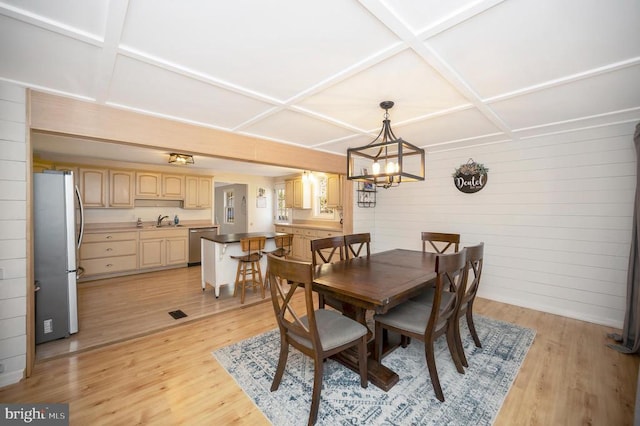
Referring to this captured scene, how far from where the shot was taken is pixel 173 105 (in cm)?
243

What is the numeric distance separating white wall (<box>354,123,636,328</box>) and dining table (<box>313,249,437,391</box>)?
5.57ft

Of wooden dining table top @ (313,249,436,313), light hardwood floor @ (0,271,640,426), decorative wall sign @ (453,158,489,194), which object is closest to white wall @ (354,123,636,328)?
decorative wall sign @ (453,158,489,194)

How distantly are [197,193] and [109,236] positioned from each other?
1917mm

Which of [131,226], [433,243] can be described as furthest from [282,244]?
[131,226]

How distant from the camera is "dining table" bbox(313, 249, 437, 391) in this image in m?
1.89

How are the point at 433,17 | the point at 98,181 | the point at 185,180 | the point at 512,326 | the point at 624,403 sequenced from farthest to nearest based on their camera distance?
1. the point at 185,180
2. the point at 98,181
3. the point at 512,326
4. the point at 624,403
5. the point at 433,17

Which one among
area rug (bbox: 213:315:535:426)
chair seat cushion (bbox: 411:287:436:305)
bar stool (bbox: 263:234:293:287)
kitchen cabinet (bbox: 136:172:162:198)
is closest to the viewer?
area rug (bbox: 213:315:535:426)

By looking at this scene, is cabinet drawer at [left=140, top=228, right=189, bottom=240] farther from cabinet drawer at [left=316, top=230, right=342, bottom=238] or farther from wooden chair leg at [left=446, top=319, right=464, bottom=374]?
wooden chair leg at [left=446, top=319, right=464, bottom=374]

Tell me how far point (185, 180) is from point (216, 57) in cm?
508

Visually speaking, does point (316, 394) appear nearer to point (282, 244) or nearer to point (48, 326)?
point (282, 244)

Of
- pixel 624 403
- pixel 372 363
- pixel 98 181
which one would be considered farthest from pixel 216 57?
pixel 98 181

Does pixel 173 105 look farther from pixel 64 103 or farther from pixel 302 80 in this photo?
pixel 302 80

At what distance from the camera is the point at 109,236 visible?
196 inches

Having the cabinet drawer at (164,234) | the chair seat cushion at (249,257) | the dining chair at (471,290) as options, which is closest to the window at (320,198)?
the chair seat cushion at (249,257)
